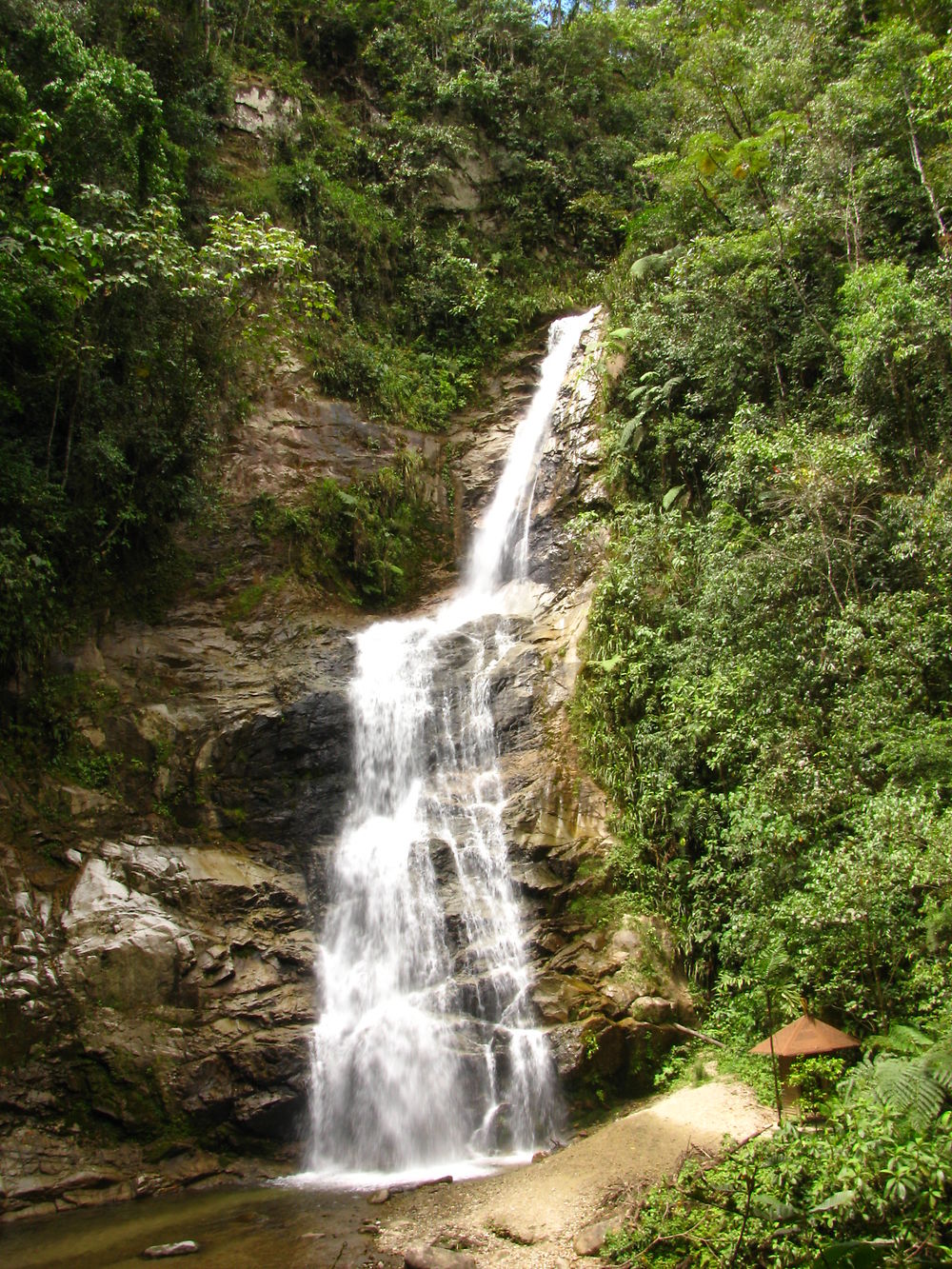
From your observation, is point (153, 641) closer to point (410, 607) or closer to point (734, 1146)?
point (410, 607)

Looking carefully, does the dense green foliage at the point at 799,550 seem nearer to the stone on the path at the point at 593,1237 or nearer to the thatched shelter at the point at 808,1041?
the thatched shelter at the point at 808,1041

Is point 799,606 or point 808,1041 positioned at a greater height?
point 799,606

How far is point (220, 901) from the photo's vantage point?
35.1ft

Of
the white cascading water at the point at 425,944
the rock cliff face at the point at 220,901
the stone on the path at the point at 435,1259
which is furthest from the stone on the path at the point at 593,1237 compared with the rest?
the rock cliff face at the point at 220,901

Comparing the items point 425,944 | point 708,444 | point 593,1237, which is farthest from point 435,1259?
point 708,444

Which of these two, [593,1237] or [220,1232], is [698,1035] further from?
[220,1232]

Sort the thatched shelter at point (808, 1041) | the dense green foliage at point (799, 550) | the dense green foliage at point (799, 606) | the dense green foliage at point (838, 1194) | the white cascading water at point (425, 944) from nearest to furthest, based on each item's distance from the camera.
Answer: the dense green foliage at point (838, 1194)
the dense green foliage at point (799, 606)
the thatched shelter at point (808, 1041)
the dense green foliage at point (799, 550)
the white cascading water at point (425, 944)

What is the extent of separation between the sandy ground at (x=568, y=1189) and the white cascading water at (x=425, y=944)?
104 cm

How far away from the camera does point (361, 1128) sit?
30.1ft

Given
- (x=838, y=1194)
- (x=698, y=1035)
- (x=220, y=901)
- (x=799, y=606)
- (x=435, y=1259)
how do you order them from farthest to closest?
(x=220, y=901), (x=799, y=606), (x=698, y=1035), (x=435, y=1259), (x=838, y=1194)

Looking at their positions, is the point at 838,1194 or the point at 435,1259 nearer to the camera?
the point at 838,1194

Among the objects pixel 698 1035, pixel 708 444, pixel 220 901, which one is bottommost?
pixel 698 1035

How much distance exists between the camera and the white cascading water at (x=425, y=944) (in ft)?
29.7

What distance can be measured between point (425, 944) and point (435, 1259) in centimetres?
453
